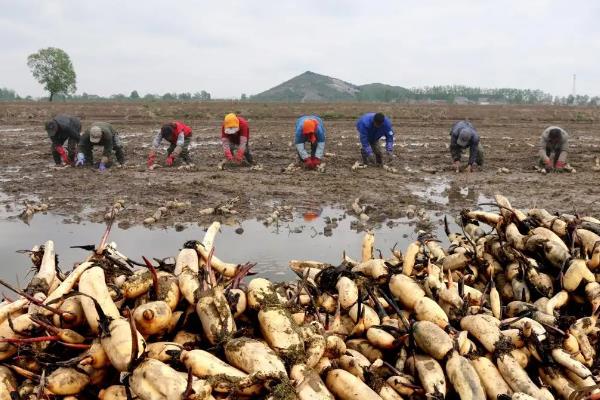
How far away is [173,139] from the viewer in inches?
490

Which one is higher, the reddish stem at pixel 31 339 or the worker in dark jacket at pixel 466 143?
the worker in dark jacket at pixel 466 143

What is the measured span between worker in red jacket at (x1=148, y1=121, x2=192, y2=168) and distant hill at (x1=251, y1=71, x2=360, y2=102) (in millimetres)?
100819

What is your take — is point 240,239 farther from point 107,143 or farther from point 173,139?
point 107,143

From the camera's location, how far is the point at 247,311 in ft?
9.36

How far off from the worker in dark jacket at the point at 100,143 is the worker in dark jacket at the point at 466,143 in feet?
28.0

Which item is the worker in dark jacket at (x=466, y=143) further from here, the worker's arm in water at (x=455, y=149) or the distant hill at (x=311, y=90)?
the distant hill at (x=311, y=90)

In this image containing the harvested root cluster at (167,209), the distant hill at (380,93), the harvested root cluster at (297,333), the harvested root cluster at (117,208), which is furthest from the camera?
the distant hill at (380,93)

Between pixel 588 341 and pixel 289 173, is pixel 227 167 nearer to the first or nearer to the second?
pixel 289 173

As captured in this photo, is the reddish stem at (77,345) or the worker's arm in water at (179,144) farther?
the worker's arm in water at (179,144)

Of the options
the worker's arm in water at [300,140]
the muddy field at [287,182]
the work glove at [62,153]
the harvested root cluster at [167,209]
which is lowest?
the harvested root cluster at [167,209]

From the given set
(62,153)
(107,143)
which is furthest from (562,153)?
(62,153)

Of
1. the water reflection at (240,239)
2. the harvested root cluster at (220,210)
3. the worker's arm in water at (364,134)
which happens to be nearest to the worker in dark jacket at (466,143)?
the worker's arm in water at (364,134)

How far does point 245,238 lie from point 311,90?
399ft

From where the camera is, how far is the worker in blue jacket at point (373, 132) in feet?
40.0
